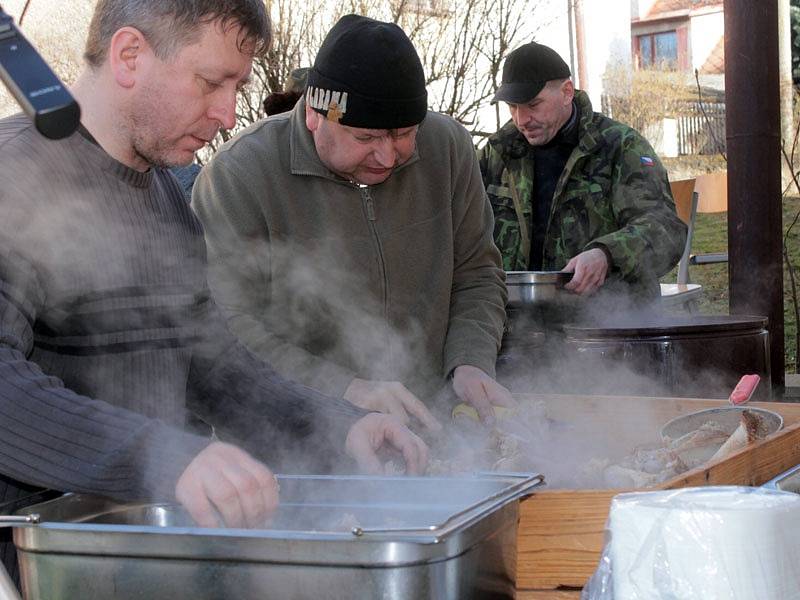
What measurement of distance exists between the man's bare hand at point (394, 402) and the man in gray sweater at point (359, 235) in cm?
7

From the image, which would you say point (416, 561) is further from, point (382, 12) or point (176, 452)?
point (382, 12)

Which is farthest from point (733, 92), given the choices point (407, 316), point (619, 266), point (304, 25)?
point (304, 25)

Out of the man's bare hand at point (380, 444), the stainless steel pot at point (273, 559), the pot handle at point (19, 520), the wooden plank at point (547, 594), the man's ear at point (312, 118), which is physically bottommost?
the wooden plank at point (547, 594)

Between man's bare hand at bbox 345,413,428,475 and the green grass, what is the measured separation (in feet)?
24.8

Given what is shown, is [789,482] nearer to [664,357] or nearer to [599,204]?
[664,357]

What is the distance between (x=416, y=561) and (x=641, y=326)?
2479mm

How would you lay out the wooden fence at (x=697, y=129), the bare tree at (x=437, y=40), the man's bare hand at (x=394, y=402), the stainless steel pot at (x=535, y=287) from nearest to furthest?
1. the man's bare hand at (x=394, y=402)
2. the stainless steel pot at (x=535, y=287)
3. the bare tree at (x=437, y=40)
4. the wooden fence at (x=697, y=129)

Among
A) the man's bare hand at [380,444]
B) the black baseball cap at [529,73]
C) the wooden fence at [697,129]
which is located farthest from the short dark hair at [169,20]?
the wooden fence at [697,129]

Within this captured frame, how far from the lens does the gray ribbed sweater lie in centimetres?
139

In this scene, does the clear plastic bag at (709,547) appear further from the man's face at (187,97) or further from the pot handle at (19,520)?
the man's face at (187,97)

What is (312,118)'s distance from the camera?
2812 millimetres

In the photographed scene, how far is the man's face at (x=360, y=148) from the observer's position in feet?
8.79

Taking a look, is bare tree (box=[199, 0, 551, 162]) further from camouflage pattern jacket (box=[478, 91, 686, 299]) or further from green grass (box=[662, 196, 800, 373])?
camouflage pattern jacket (box=[478, 91, 686, 299])

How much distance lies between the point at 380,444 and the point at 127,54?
32.4 inches
